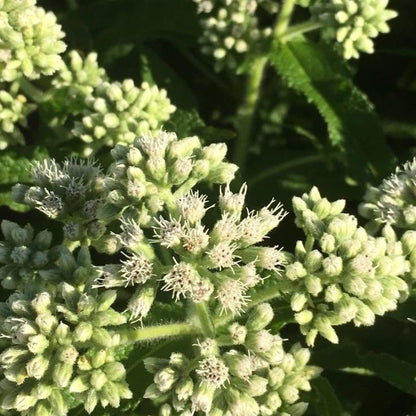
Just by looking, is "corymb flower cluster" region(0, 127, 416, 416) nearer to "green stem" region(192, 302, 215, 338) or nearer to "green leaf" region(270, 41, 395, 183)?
"green stem" region(192, 302, 215, 338)

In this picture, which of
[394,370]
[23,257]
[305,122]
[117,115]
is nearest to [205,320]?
[23,257]

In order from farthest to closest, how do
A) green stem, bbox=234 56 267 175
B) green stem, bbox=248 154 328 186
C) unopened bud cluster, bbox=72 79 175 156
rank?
green stem, bbox=248 154 328 186
green stem, bbox=234 56 267 175
unopened bud cluster, bbox=72 79 175 156

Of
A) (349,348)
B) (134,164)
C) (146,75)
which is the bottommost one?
(349,348)

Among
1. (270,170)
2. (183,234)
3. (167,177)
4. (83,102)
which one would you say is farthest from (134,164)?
(270,170)

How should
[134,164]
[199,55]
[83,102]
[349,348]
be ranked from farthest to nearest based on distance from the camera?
[199,55] → [83,102] → [349,348] → [134,164]

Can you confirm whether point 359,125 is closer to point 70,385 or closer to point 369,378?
point 369,378

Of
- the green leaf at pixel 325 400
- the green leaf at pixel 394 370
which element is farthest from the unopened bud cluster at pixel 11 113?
the green leaf at pixel 394 370

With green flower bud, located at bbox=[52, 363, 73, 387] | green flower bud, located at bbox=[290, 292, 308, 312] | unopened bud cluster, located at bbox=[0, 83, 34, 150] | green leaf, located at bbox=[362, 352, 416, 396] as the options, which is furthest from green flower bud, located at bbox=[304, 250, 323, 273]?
unopened bud cluster, located at bbox=[0, 83, 34, 150]
